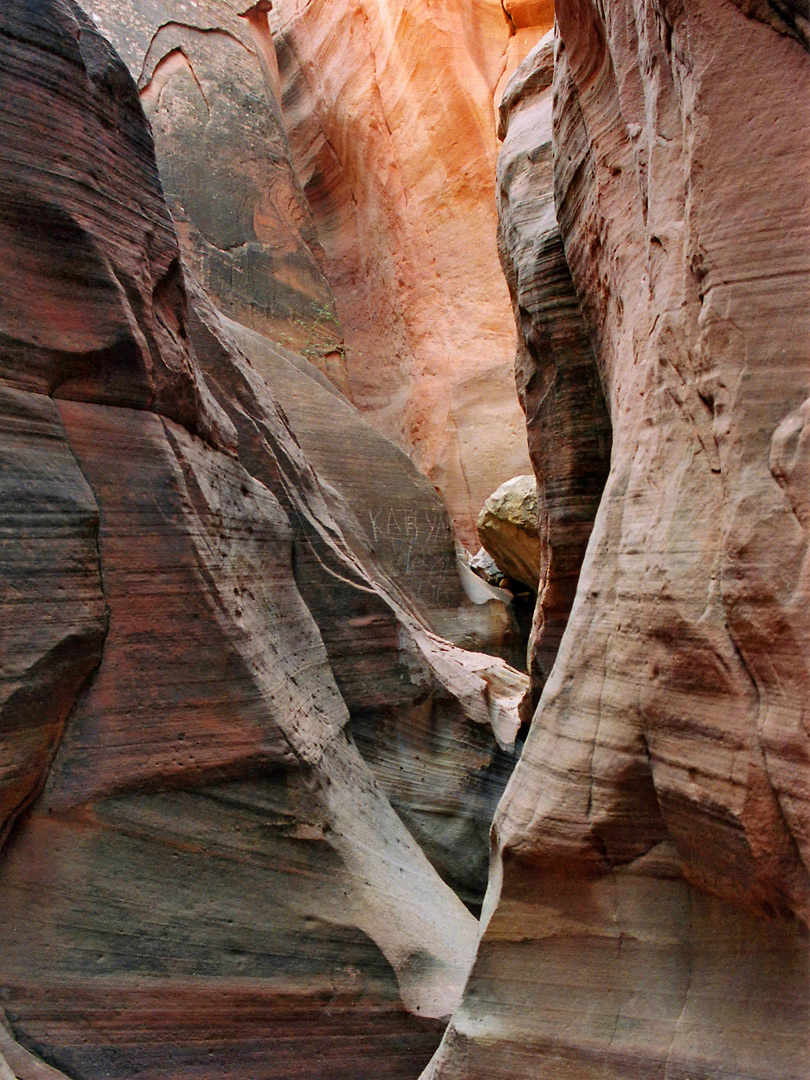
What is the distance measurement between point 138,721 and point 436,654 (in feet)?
10.8

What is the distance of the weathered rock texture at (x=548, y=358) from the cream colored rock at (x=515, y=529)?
357 centimetres

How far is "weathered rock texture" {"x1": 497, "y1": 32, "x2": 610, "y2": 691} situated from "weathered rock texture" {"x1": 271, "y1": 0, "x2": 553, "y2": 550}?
6.81 meters

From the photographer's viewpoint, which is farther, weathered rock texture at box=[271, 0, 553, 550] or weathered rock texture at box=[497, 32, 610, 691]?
weathered rock texture at box=[271, 0, 553, 550]

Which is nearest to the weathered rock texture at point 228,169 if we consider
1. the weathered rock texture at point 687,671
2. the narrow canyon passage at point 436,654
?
the narrow canyon passage at point 436,654

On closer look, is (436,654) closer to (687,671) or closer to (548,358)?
(548,358)

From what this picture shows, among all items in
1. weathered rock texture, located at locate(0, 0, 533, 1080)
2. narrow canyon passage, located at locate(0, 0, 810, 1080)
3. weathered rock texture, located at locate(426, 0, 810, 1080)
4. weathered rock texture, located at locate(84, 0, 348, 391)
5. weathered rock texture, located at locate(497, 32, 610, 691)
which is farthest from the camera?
weathered rock texture, located at locate(84, 0, 348, 391)

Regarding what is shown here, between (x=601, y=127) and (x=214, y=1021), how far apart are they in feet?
13.5

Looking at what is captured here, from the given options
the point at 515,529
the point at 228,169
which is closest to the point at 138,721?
the point at 515,529

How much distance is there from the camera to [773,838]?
2.15 metres

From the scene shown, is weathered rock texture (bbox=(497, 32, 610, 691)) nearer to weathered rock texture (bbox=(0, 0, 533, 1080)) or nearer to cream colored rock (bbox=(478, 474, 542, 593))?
weathered rock texture (bbox=(0, 0, 533, 1080))

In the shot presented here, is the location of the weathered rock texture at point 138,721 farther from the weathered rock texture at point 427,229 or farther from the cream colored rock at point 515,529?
the weathered rock texture at point 427,229

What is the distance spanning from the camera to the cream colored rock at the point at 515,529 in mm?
9023

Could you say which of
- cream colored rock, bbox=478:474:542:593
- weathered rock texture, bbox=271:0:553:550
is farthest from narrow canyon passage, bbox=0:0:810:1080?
weathered rock texture, bbox=271:0:553:550

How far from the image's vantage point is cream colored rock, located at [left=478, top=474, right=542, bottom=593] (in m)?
9.02
